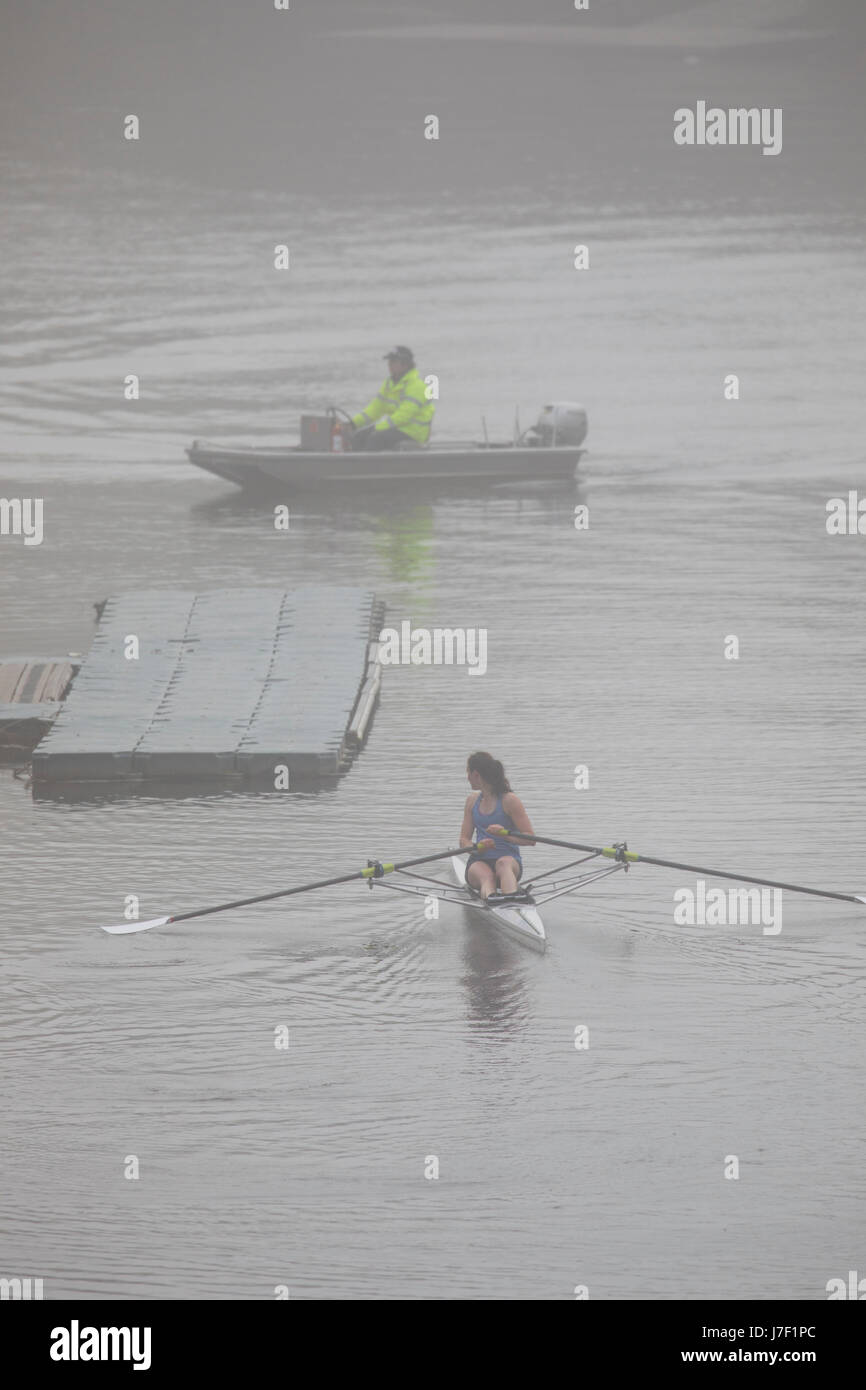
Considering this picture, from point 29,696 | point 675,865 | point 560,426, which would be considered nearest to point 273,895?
point 675,865

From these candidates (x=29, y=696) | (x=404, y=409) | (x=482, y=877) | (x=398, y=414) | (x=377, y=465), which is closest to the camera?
(x=482, y=877)

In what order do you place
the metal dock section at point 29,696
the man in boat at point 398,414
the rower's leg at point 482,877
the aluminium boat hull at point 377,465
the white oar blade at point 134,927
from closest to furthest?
1. the white oar blade at point 134,927
2. the rower's leg at point 482,877
3. the metal dock section at point 29,696
4. the man in boat at point 398,414
5. the aluminium boat hull at point 377,465

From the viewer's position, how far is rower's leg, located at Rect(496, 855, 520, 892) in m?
16.2

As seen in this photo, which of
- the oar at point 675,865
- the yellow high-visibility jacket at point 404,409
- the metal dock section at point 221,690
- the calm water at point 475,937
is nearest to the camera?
the calm water at point 475,937

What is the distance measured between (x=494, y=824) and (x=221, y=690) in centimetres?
589

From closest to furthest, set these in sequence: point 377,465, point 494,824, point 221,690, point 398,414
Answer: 1. point 494,824
2. point 221,690
3. point 398,414
4. point 377,465

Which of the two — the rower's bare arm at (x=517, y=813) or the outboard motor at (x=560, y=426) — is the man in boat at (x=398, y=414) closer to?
the outboard motor at (x=560, y=426)

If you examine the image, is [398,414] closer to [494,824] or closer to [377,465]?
[377,465]

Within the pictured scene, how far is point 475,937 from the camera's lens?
1614 cm

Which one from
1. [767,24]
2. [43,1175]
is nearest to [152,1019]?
[43,1175]

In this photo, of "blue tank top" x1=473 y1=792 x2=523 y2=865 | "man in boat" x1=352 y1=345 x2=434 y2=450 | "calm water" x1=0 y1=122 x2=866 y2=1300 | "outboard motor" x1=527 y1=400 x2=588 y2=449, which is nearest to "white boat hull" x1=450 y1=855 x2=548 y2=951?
"calm water" x1=0 y1=122 x2=866 y2=1300

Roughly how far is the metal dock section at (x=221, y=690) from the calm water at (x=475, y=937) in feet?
1.69

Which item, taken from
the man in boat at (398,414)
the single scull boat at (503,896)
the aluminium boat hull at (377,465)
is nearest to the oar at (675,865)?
the single scull boat at (503,896)

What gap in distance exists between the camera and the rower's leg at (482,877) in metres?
16.3
